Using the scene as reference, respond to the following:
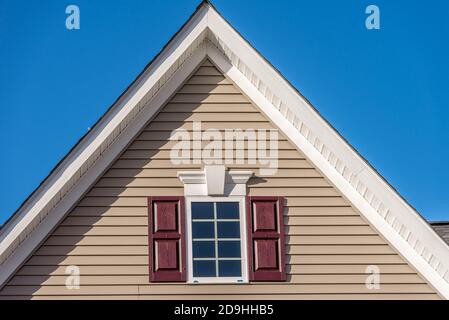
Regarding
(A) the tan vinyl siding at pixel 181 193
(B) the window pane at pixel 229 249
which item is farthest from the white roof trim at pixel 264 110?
(B) the window pane at pixel 229 249

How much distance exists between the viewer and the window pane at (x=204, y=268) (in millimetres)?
15297

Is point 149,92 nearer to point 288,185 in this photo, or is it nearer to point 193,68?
point 193,68

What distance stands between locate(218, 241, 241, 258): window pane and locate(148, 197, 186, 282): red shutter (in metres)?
0.53

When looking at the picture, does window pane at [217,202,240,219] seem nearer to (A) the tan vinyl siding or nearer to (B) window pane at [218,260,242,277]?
(A) the tan vinyl siding

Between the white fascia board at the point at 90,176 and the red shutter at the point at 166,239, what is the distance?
35.2 inches

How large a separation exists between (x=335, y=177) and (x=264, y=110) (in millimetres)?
1450

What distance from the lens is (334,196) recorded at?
1572 cm

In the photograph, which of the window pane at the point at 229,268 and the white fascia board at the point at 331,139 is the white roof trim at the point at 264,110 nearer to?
the white fascia board at the point at 331,139

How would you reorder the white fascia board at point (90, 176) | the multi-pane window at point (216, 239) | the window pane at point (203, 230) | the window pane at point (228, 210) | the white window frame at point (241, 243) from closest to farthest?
the white fascia board at point (90, 176) < the white window frame at point (241, 243) < the multi-pane window at point (216, 239) < the window pane at point (203, 230) < the window pane at point (228, 210)

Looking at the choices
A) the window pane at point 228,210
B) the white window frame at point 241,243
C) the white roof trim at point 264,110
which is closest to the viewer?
the white roof trim at point 264,110

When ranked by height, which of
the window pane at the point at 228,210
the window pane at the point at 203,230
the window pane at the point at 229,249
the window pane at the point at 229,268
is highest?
the window pane at the point at 228,210

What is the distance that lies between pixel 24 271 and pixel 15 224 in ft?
2.32
